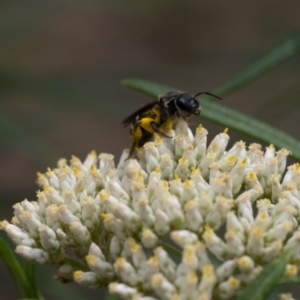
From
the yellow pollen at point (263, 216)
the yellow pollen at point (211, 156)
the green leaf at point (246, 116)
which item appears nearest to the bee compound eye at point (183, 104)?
the green leaf at point (246, 116)

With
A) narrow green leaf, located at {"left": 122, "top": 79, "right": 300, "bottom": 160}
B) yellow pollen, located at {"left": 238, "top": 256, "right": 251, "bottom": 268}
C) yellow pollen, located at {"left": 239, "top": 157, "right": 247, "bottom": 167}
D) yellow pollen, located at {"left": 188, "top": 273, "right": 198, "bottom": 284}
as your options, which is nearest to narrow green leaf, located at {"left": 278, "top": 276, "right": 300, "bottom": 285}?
yellow pollen, located at {"left": 238, "top": 256, "right": 251, "bottom": 268}

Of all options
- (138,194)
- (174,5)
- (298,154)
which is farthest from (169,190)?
(174,5)

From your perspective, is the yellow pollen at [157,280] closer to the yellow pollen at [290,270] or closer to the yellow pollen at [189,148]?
the yellow pollen at [290,270]

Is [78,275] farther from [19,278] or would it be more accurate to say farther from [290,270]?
[290,270]

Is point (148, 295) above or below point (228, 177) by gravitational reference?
below

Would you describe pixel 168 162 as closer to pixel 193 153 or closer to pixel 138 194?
pixel 193 153

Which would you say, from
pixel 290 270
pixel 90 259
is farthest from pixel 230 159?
pixel 90 259

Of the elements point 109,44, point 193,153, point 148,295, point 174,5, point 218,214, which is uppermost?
point 109,44

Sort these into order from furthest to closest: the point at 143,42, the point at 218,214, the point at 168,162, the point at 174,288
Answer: the point at 143,42
the point at 168,162
the point at 218,214
the point at 174,288
